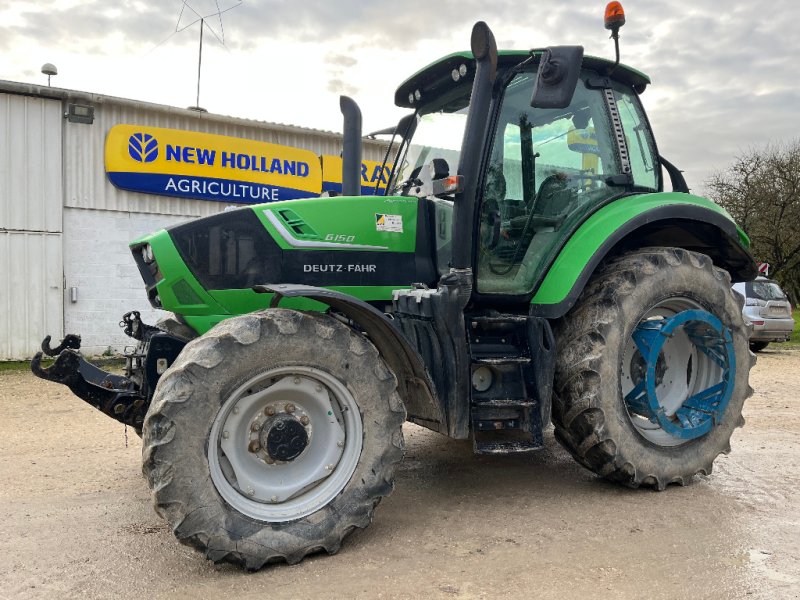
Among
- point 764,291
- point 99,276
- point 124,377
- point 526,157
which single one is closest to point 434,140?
point 526,157

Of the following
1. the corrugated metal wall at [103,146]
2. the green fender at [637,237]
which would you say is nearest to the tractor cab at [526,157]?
the green fender at [637,237]

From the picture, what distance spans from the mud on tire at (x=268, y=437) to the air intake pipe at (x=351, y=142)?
2.09 meters

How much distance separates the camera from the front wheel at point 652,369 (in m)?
4.16

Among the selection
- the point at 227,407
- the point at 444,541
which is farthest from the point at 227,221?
the point at 444,541

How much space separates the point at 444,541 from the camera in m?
3.59

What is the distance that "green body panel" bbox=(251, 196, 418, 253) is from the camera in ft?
13.3

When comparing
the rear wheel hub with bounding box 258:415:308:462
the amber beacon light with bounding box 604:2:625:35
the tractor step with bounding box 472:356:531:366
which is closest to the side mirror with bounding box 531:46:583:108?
the amber beacon light with bounding box 604:2:625:35

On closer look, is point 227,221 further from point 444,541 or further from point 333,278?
point 444,541

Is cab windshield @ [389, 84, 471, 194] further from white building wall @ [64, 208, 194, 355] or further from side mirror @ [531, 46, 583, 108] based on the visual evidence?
white building wall @ [64, 208, 194, 355]

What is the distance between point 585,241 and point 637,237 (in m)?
0.79

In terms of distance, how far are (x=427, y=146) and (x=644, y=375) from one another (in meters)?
2.20

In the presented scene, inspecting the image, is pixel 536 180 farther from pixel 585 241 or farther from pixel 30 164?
pixel 30 164

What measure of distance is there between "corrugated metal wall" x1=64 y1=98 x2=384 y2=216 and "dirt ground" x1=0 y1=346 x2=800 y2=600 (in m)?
7.44

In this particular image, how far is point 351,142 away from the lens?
534 cm
